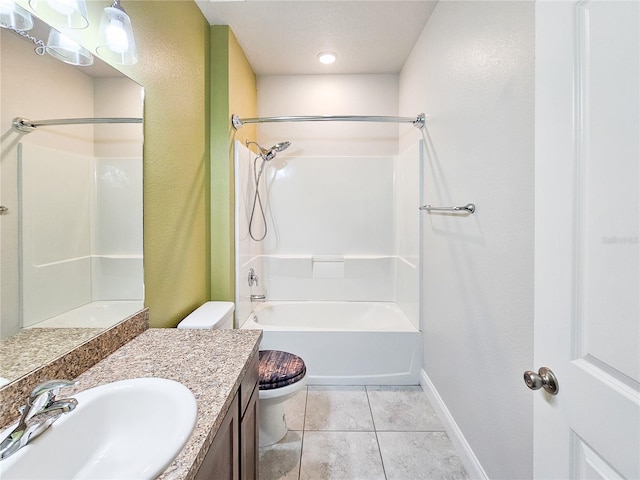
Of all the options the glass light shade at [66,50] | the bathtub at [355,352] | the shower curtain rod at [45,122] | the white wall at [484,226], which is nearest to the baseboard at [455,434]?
the white wall at [484,226]

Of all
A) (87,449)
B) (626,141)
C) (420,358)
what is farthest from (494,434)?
(87,449)

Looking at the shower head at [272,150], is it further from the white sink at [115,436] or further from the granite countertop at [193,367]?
the white sink at [115,436]

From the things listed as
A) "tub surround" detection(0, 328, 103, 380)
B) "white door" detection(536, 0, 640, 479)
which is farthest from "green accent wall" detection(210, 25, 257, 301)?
"white door" detection(536, 0, 640, 479)

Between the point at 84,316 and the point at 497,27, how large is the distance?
194 cm

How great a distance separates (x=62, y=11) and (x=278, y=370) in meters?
1.68

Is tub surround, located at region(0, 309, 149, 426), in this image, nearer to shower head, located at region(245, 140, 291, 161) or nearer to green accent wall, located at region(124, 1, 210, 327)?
green accent wall, located at region(124, 1, 210, 327)

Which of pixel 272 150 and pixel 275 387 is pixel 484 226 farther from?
pixel 272 150

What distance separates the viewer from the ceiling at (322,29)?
6.22 ft

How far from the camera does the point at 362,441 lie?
169cm

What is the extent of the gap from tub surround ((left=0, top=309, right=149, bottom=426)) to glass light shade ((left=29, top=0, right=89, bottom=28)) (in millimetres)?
937

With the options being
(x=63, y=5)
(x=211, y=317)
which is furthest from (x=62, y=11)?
(x=211, y=317)

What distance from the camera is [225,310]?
1.88m

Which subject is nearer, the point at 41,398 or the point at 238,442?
the point at 41,398

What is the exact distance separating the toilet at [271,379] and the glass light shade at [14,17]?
131 cm
